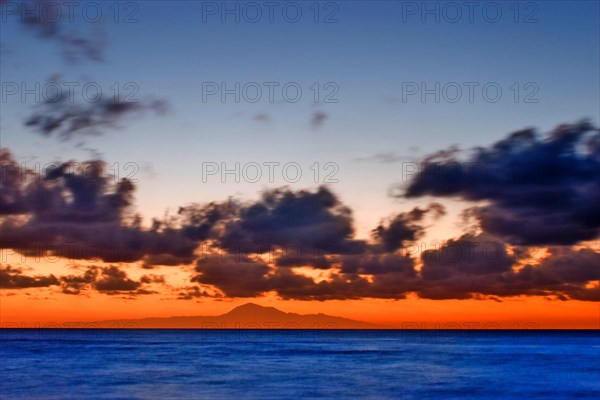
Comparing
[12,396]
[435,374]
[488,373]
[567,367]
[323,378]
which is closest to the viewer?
[12,396]

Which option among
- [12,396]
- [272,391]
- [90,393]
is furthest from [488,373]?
[12,396]

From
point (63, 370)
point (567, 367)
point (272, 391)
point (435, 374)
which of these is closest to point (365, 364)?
point (435, 374)

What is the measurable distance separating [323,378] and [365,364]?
19.2 m

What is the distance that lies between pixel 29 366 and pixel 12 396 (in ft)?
98.0

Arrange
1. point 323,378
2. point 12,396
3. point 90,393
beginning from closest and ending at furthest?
1. point 12,396
2. point 90,393
3. point 323,378

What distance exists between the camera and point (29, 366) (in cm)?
7669

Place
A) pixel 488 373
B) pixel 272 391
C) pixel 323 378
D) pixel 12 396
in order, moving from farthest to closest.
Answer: pixel 488 373
pixel 323 378
pixel 272 391
pixel 12 396

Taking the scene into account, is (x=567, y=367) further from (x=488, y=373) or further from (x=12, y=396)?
(x=12, y=396)

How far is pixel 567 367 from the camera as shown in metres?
84.6

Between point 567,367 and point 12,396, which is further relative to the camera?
point 567,367

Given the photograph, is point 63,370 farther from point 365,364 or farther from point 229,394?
point 365,364

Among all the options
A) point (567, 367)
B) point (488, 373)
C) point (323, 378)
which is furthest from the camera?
point (567, 367)

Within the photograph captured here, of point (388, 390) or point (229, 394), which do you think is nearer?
point (229, 394)

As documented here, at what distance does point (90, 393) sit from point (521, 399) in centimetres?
3438
